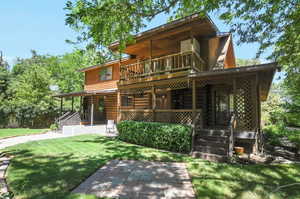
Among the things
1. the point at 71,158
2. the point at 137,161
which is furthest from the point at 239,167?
the point at 71,158

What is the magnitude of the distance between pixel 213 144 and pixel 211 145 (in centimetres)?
10

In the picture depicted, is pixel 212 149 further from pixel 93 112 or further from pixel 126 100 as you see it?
pixel 93 112

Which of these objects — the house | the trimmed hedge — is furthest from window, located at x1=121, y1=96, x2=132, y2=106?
the trimmed hedge

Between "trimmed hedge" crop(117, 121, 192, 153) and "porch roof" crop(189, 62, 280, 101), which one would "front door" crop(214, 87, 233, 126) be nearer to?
"porch roof" crop(189, 62, 280, 101)

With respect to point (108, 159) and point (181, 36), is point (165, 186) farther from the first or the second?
point (181, 36)

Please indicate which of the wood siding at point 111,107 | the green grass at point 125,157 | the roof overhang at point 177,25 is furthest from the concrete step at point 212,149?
the wood siding at point 111,107

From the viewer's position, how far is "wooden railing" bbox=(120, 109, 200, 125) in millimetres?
8625

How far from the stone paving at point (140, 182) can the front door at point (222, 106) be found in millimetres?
6366

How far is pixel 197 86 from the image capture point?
30.5 ft

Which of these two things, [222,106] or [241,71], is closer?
[241,71]

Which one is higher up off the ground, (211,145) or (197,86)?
(197,86)

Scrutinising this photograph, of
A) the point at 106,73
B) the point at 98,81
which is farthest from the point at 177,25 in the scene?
the point at 98,81

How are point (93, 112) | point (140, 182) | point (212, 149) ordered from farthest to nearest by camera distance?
point (93, 112)
point (212, 149)
point (140, 182)

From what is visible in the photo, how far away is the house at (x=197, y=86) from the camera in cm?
710
